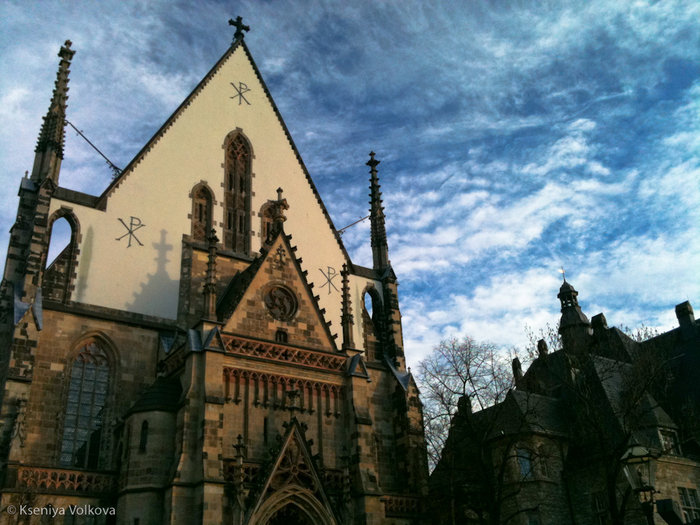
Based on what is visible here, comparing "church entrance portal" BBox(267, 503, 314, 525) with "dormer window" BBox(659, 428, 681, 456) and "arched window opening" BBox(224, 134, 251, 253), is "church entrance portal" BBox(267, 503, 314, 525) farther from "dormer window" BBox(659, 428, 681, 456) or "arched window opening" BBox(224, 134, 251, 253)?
"dormer window" BBox(659, 428, 681, 456)

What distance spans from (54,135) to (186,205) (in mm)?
5872

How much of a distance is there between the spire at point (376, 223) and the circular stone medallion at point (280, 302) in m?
9.71

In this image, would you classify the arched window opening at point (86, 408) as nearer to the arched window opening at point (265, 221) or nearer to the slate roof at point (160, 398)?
the slate roof at point (160, 398)

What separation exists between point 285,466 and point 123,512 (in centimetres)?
508

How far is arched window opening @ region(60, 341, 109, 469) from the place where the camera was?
73.7 feet

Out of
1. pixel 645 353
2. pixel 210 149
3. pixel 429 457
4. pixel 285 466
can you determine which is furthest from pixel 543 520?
pixel 210 149

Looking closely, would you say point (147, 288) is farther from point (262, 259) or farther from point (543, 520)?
point (543, 520)

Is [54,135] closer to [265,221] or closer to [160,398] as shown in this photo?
[265,221]

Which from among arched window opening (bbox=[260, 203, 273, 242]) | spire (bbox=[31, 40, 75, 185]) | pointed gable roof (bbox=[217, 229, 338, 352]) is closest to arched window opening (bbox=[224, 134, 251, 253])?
arched window opening (bbox=[260, 203, 273, 242])

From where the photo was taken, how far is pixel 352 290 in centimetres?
3272

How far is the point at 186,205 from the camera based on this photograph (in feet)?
94.9

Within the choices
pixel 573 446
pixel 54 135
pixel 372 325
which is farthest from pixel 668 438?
pixel 54 135

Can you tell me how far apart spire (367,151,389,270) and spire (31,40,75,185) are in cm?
1607

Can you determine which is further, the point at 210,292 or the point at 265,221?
the point at 265,221
